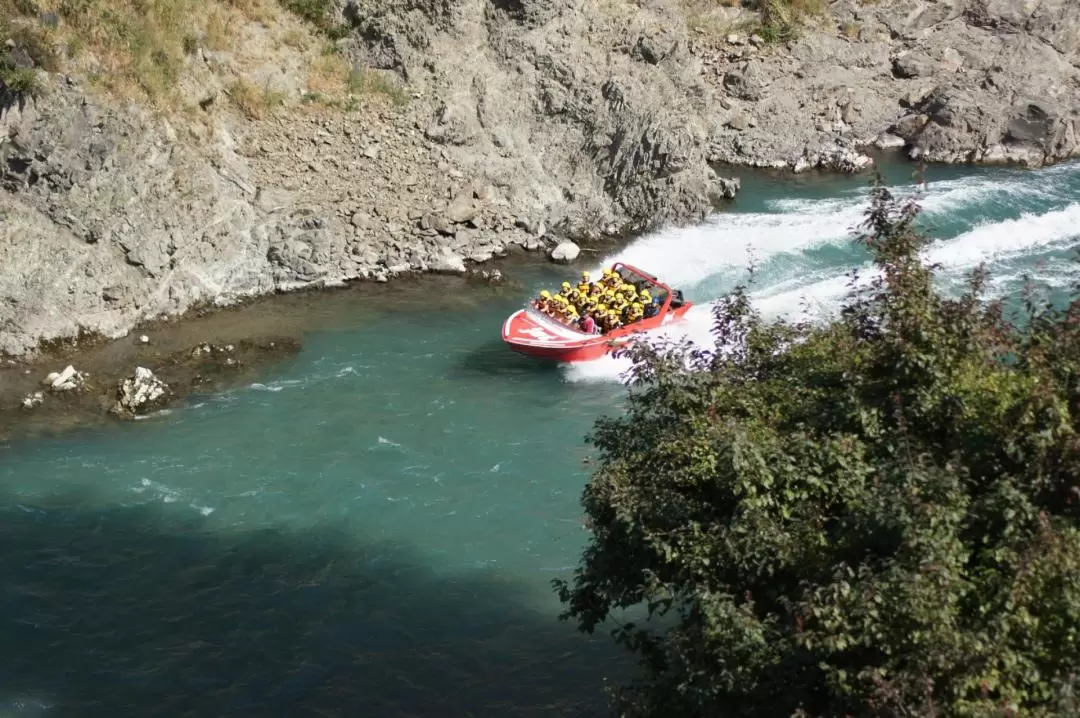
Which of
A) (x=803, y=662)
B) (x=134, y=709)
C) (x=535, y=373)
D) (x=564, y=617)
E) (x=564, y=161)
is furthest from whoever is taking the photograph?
(x=564, y=161)

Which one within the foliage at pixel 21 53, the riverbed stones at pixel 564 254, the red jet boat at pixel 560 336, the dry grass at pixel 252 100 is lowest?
the red jet boat at pixel 560 336

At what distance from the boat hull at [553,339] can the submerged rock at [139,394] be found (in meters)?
7.31

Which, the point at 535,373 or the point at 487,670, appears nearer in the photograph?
the point at 487,670

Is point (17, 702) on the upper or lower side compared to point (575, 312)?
lower

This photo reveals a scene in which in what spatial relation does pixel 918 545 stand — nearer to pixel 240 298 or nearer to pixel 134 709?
pixel 134 709

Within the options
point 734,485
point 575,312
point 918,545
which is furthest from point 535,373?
point 918,545

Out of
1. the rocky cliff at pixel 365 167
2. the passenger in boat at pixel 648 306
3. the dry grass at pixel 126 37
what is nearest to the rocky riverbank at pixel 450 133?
the rocky cliff at pixel 365 167

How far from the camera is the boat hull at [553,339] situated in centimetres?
2397

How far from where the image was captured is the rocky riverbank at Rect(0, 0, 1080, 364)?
2462cm

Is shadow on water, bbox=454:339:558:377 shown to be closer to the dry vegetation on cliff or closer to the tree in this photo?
the dry vegetation on cliff

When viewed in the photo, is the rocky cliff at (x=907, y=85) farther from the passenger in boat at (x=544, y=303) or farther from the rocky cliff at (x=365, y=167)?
the passenger in boat at (x=544, y=303)

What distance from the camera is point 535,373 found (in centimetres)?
2411

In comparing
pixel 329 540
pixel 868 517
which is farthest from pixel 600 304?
pixel 868 517

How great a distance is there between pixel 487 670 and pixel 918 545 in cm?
863
